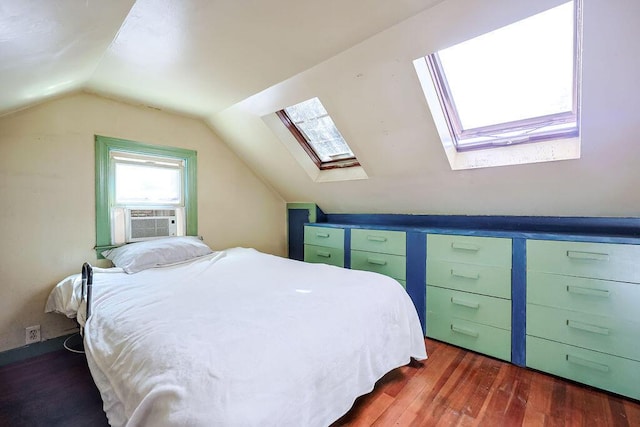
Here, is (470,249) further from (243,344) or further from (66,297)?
(66,297)

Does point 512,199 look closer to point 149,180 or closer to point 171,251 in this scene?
point 171,251

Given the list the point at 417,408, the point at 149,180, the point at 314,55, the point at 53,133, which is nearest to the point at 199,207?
the point at 149,180

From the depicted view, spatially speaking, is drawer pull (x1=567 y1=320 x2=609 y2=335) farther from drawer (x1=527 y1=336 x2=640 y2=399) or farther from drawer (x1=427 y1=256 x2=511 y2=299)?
drawer (x1=427 y1=256 x2=511 y2=299)

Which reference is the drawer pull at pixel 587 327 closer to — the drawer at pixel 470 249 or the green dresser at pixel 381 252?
the drawer at pixel 470 249

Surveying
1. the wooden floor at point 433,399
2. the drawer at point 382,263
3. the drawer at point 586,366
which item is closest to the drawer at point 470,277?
the drawer at point 382,263

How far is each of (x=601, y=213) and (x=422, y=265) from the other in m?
1.22

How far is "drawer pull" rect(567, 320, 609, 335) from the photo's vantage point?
63.3 inches

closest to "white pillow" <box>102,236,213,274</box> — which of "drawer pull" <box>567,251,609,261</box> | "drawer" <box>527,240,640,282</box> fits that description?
"drawer" <box>527,240,640,282</box>

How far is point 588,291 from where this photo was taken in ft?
5.44

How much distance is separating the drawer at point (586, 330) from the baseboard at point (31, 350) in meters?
3.44

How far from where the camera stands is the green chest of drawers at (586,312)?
5.09 ft

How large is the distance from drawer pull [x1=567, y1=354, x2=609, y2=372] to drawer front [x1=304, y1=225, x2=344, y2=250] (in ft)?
6.21

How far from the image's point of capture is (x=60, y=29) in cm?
106

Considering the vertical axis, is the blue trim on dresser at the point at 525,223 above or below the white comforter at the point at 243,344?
above
